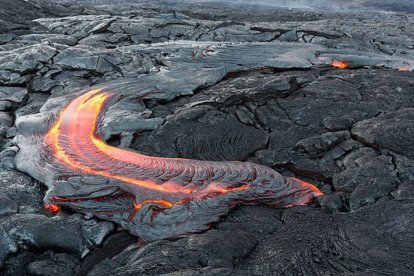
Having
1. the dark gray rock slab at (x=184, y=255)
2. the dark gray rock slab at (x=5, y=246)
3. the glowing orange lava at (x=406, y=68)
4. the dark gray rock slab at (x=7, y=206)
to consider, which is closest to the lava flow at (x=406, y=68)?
the glowing orange lava at (x=406, y=68)

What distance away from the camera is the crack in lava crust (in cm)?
300

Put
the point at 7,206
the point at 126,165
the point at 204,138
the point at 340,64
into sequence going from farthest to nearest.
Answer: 1. the point at 340,64
2. the point at 204,138
3. the point at 126,165
4. the point at 7,206

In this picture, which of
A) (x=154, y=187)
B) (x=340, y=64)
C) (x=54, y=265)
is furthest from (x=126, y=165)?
(x=340, y=64)

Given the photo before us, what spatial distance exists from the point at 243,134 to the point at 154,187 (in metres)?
1.22

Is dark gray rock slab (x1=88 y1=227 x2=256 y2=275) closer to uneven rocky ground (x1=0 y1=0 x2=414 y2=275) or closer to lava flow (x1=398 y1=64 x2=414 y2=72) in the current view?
uneven rocky ground (x1=0 y1=0 x2=414 y2=275)

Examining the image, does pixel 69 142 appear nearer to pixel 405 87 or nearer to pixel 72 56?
pixel 72 56

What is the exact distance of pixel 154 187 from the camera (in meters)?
3.33

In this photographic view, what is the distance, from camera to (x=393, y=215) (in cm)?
276

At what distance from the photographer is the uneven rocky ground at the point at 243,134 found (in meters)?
2.57

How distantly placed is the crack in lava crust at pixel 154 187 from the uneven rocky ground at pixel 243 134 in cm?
13

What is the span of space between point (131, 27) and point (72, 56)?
2.36m

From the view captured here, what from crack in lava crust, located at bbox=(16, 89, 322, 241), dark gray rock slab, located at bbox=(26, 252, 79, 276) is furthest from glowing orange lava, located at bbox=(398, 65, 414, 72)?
dark gray rock slab, located at bbox=(26, 252, 79, 276)

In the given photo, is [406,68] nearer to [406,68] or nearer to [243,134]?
[406,68]

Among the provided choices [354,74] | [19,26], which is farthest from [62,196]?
[19,26]
